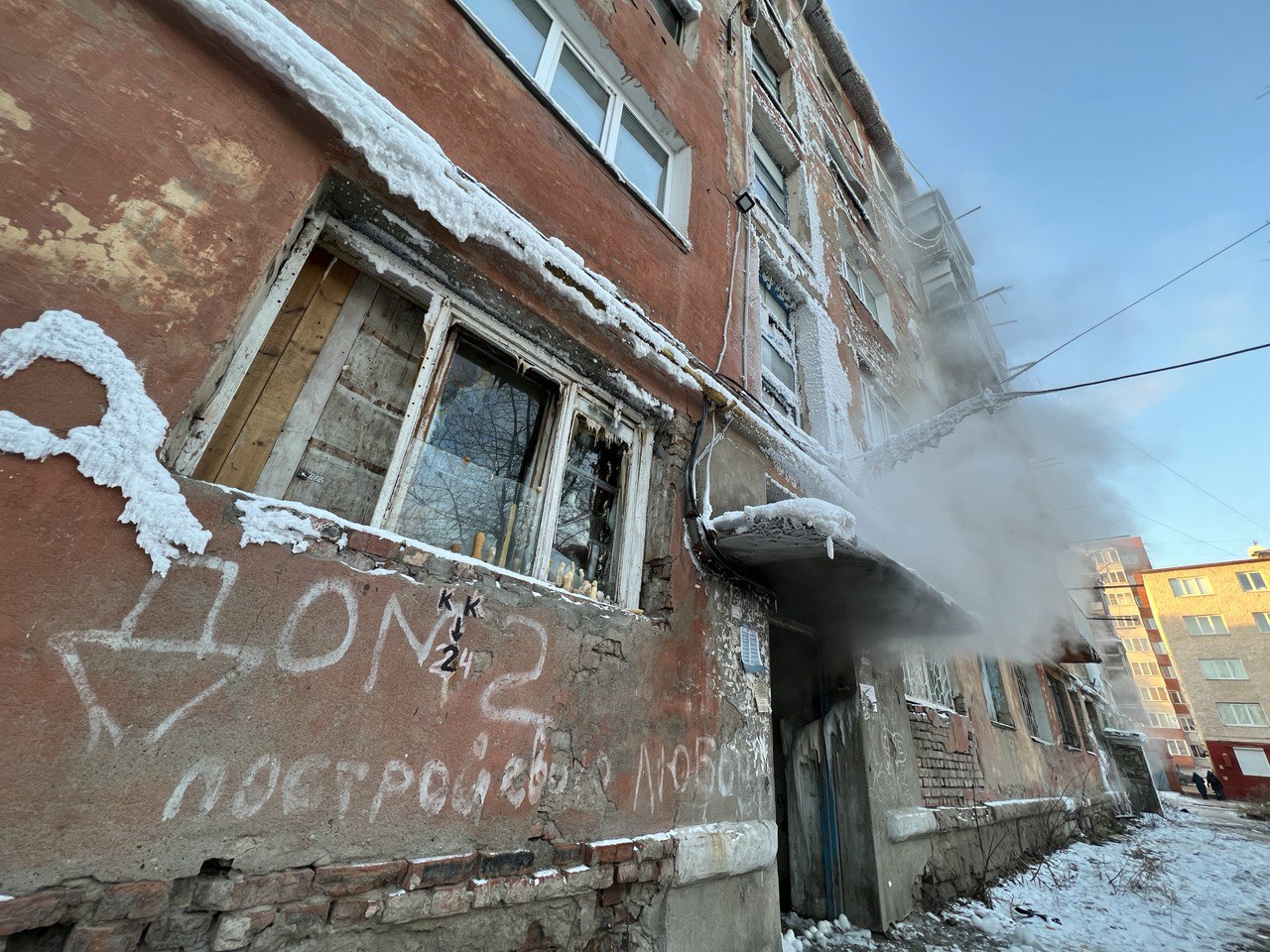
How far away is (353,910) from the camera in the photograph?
1757mm

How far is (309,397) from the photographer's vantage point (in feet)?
7.67

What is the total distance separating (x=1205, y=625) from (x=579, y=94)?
5132 centimetres

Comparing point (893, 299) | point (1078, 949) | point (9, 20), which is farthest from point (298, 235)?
point (893, 299)

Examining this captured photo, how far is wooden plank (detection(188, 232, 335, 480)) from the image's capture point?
203 centimetres

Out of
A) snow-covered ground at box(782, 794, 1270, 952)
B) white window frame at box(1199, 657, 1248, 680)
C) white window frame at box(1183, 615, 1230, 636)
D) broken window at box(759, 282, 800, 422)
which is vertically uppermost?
white window frame at box(1183, 615, 1230, 636)

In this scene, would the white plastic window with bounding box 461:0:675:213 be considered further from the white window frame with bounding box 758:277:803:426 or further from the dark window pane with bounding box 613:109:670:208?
the white window frame with bounding box 758:277:803:426

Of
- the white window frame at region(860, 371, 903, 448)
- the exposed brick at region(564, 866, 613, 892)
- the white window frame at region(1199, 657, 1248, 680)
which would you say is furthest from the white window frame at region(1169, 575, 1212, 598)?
the exposed brick at region(564, 866, 613, 892)

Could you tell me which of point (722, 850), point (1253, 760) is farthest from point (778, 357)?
point (1253, 760)

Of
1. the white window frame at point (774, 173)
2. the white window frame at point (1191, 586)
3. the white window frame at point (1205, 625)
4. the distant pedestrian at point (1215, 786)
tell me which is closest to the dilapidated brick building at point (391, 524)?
the white window frame at point (774, 173)

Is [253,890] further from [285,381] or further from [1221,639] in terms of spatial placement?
[1221,639]

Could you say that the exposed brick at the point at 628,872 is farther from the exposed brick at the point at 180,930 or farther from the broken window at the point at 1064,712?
the broken window at the point at 1064,712

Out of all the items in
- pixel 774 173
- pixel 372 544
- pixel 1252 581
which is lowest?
pixel 372 544

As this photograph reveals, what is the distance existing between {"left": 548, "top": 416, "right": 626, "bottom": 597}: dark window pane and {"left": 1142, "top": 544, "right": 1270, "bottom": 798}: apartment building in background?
153 feet

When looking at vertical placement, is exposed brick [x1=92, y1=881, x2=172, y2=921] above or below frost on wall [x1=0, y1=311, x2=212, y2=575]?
below
